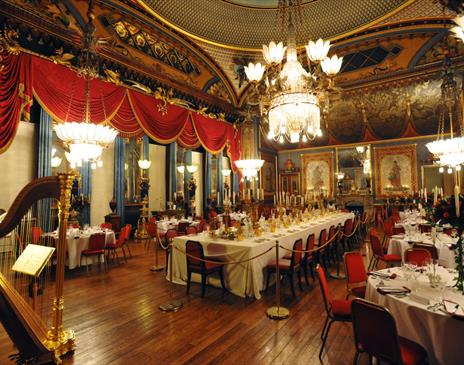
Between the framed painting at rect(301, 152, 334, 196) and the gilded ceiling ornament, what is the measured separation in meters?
13.1

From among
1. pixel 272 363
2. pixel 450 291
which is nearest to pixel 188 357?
pixel 272 363

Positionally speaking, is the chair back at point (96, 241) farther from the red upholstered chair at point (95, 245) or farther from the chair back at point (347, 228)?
the chair back at point (347, 228)

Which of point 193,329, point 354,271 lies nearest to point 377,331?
point 354,271

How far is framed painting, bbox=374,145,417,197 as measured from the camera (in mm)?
13477

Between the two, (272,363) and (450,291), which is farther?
(272,363)

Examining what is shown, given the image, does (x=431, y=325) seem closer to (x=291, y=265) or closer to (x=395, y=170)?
(x=291, y=265)

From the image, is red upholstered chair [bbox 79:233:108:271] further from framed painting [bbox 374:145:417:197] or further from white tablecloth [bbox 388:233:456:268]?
framed painting [bbox 374:145:417:197]

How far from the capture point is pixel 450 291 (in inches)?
90.9

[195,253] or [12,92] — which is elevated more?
[12,92]

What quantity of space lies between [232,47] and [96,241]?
827 cm

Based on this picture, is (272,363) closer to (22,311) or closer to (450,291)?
(450,291)

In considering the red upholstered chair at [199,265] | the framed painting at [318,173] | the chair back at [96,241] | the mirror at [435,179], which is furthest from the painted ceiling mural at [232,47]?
the red upholstered chair at [199,265]

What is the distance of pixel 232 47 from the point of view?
10.1 metres

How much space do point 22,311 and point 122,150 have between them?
7.80 metres
